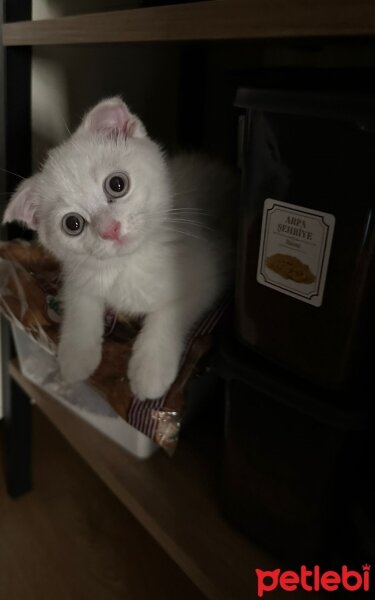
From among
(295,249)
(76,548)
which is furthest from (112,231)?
(76,548)

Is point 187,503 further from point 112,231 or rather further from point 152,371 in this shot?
point 112,231

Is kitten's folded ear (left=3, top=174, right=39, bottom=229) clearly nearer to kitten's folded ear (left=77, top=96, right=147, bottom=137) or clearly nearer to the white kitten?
the white kitten

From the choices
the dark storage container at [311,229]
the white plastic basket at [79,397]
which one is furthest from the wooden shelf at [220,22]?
the white plastic basket at [79,397]

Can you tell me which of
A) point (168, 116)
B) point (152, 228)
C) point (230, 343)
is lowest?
point (230, 343)

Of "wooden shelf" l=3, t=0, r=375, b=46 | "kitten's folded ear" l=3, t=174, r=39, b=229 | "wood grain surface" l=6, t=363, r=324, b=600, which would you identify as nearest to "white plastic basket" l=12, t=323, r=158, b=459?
"wood grain surface" l=6, t=363, r=324, b=600

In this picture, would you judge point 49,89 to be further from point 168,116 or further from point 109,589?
point 109,589

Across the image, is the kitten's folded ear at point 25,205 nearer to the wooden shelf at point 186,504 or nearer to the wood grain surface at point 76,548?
the wooden shelf at point 186,504

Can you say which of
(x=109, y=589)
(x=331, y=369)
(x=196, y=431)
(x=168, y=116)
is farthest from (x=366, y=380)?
(x=168, y=116)
